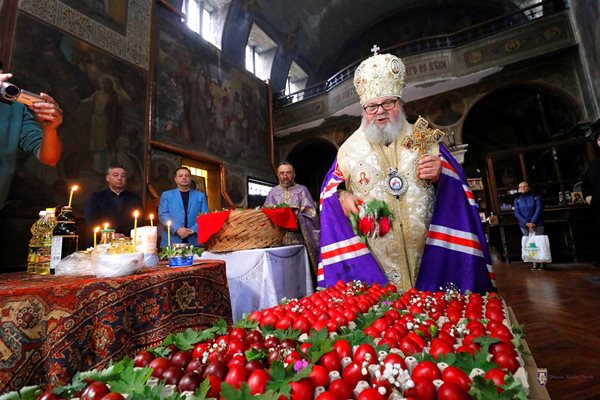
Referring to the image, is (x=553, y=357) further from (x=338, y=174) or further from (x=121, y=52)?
(x=121, y=52)

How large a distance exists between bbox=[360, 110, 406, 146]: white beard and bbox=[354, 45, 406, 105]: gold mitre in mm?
203

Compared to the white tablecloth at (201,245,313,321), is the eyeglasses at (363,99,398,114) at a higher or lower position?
higher

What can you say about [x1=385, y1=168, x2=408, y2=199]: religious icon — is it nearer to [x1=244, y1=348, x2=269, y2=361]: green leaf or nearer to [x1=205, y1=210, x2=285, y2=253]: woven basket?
[x1=205, y1=210, x2=285, y2=253]: woven basket

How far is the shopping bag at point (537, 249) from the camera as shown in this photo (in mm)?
5770

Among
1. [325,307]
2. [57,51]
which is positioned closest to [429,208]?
[325,307]

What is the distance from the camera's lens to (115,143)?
6.02 m

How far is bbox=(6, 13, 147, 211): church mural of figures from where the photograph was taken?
4730 mm

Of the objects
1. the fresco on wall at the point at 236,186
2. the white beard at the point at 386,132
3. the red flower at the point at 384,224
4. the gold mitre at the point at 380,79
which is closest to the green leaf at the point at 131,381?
the red flower at the point at 384,224

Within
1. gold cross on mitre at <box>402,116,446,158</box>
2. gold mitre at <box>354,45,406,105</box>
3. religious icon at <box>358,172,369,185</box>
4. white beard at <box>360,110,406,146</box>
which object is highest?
gold mitre at <box>354,45,406,105</box>

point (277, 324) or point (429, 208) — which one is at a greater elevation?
point (429, 208)

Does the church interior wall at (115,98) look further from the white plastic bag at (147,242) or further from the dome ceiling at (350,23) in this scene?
the dome ceiling at (350,23)

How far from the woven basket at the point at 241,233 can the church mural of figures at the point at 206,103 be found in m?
5.51

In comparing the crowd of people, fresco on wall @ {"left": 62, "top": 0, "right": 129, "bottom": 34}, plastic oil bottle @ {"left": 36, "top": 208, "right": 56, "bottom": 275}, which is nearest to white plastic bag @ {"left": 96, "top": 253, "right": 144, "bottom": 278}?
plastic oil bottle @ {"left": 36, "top": 208, "right": 56, "bottom": 275}

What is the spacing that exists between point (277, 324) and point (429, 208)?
1458 millimetres
